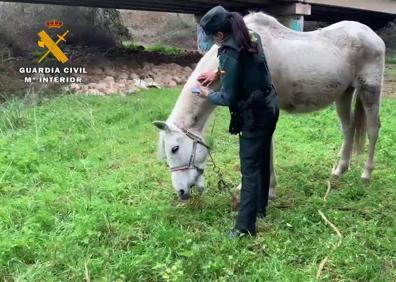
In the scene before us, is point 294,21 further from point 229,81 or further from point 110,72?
point 229,81

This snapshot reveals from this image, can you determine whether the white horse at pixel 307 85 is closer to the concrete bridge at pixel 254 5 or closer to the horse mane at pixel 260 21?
the horse mane at pixel 260 21

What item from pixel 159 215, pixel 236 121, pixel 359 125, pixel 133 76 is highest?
pixel 236 121

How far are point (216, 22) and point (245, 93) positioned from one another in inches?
22.2

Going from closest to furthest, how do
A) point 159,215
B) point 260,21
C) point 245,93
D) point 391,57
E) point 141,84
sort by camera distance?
point 245,93 < point 159,215 < point 260,21 < point 141,84 < point 391,57

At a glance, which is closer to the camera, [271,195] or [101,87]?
[271,195]

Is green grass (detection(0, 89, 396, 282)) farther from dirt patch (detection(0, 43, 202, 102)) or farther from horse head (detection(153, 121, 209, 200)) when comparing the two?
dirt patch (detection(0, 43, 202, 102))


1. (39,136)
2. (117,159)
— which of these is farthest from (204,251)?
(39,136)

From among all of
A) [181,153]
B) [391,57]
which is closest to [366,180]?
[181,153]

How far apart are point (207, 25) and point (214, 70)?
29.1 inches

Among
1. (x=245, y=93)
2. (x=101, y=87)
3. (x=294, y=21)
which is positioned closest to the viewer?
(x=245, y=93)

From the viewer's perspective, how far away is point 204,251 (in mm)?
3465

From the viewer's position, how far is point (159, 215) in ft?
13.5

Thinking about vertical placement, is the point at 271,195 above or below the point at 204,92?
below

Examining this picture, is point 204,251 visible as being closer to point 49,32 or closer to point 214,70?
point 214,70
